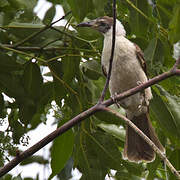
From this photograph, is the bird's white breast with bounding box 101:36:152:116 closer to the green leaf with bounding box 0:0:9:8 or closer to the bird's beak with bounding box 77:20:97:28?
the bird's beak with bounding box 77:20:97:28

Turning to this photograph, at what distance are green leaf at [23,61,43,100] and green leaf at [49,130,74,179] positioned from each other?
460 millimetres

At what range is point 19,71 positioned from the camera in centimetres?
311

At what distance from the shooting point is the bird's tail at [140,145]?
309cm

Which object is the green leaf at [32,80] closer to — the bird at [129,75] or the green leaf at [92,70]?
the green leaf at [92,70]

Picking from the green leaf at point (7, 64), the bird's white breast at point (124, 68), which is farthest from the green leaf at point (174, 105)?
the green leaf at point (7, 64)

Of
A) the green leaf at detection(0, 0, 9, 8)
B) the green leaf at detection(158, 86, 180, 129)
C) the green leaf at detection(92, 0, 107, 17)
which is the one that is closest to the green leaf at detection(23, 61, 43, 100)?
the green leaf at detection(0, 0, 9, 8)

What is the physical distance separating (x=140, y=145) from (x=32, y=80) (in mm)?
1138

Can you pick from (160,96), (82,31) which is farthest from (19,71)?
(160,96)

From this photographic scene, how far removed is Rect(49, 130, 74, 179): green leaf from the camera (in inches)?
102

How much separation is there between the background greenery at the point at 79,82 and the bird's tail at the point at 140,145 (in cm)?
10

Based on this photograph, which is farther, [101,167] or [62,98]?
[62,98]

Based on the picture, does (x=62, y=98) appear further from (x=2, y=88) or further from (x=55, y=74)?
(x=2, y=88)

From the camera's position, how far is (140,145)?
342 centimetres

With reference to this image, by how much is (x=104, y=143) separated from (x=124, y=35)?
0.95 metres
